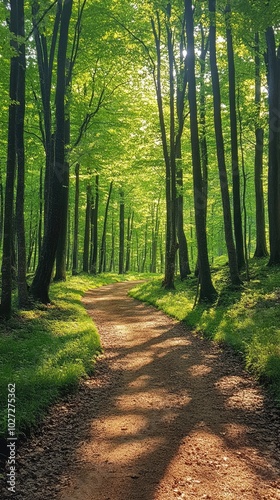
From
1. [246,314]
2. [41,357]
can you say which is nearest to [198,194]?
[246,314]

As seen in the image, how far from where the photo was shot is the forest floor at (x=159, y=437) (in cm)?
410

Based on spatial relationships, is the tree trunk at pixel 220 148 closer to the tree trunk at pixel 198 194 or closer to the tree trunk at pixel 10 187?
the tree trunk at pixel 198 194

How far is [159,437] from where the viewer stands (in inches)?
204

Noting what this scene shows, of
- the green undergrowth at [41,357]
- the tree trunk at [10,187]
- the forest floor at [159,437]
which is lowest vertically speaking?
the forest floor at [159,437]

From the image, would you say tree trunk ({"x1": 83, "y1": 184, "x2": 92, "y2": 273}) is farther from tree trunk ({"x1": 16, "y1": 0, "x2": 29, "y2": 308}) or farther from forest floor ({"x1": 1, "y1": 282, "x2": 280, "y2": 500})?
forest floor ({"x1": 1, "y1": 282, "x2": 280, "y2": 500})

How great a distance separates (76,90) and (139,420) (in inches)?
836

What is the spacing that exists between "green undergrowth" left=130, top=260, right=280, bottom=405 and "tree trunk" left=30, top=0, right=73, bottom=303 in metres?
4.70

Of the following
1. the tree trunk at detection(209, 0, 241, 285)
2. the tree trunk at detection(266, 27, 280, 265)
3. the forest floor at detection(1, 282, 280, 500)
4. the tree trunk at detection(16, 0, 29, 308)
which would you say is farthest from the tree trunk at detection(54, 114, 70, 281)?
the forest floor at detection(1, 282, 280, 500)

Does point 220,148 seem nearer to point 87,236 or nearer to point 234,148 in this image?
point 234,148

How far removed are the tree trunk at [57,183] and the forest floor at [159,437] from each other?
16.9 feet

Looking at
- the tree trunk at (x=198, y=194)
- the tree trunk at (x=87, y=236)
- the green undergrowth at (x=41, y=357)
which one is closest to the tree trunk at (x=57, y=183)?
the green undergrowth at (x=41, y=357)

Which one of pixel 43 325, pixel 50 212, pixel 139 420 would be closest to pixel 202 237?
pixel 50 212

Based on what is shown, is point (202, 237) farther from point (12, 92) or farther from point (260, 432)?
point (260, 432)

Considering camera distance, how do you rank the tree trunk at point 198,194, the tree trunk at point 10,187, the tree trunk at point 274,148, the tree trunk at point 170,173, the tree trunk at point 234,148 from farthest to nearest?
1. the tree trunk at point 170,173
2. the tree trunk at point 274,148
3. the tree trunk at point 234,148
4. the tree trunk at point 198,194
5. the tree trunk at point 10,187
